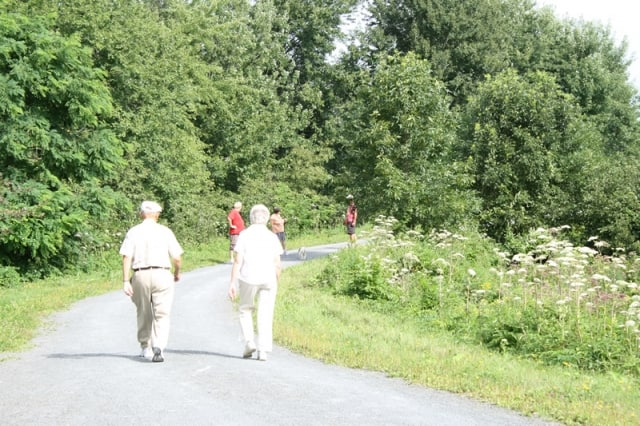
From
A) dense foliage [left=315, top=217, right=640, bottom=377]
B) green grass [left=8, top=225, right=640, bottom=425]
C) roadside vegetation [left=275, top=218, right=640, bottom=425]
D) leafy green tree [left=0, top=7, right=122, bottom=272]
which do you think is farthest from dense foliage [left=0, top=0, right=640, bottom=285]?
dense foliage [left=315, top=217, right=640, bottom=377]

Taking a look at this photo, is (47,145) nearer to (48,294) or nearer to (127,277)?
(48,294)

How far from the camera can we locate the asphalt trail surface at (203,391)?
7230 mm

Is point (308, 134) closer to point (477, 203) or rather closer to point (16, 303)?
point (477, 203)

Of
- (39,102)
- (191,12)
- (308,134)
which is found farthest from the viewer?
(308,134)

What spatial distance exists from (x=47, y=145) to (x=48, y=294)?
512 cm

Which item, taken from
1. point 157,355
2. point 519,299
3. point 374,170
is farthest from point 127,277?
point 374,170

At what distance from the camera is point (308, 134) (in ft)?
198

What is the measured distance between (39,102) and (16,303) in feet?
27.1

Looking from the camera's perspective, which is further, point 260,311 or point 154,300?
point 260,311

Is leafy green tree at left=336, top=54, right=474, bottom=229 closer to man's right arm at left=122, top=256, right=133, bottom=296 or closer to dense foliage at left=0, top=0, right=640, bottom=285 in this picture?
dense foliage at left=0, top=0, right=640, bottom=285

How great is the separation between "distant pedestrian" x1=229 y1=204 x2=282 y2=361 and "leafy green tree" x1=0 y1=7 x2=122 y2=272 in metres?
11.9

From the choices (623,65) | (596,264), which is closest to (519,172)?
(596,264)

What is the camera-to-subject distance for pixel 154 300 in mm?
10242

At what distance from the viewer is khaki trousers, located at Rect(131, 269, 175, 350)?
10.2 meters
